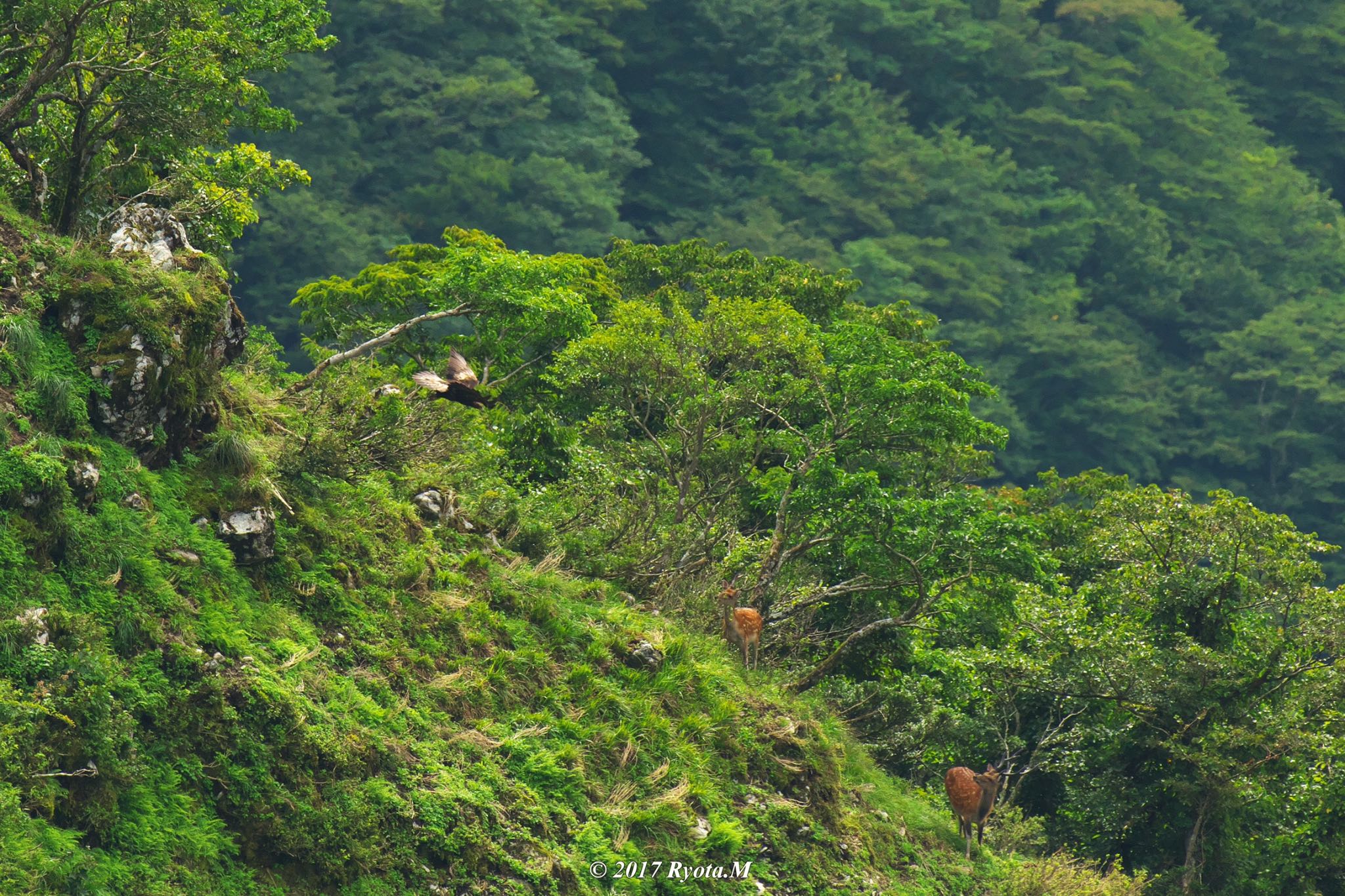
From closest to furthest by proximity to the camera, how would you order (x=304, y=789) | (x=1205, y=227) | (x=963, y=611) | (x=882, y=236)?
(x=304, y=789) → (x=963, y=611) → (x=882, y=236) → (x=1205, y=227)

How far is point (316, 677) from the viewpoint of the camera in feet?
36.9

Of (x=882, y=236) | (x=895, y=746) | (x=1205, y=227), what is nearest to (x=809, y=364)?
(x=895, y=746)

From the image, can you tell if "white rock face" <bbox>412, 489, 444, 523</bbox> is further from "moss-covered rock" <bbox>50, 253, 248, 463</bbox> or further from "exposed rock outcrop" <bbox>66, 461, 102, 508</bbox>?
"exposed rock outcrop" <bbox>66, 461, 102, 508</bbox>

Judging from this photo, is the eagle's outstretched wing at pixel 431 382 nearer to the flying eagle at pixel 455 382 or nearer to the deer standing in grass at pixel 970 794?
the flying eagle at pixel 455 382

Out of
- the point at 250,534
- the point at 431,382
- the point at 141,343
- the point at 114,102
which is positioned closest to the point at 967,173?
the point at 431,382

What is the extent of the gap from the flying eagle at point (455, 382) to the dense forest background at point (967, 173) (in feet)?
116

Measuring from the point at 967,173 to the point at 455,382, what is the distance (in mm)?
51885

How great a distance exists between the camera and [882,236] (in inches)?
2391

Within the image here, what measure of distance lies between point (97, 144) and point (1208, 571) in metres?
12.3

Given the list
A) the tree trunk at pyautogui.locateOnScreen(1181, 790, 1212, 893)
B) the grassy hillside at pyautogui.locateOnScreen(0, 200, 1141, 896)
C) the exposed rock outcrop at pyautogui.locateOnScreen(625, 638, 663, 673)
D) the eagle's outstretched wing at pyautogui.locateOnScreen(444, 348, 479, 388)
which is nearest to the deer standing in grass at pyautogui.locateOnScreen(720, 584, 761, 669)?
the grassy hillside at pyautogui.locateOnScreen(0, 200, 1141, 896)

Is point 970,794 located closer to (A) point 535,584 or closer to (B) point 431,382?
(A) point 535,584

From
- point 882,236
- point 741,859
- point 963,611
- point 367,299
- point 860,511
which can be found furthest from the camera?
point 882,236

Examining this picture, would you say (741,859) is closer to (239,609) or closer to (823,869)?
(823,869)

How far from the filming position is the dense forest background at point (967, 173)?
174ft
